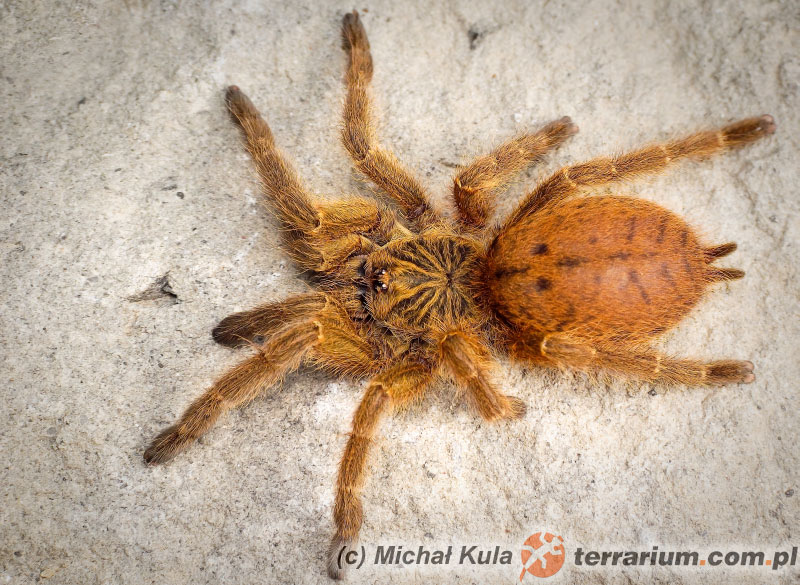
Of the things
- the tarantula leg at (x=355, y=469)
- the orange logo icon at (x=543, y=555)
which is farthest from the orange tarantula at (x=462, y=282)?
the orange logo icon at (x=543, y=555)

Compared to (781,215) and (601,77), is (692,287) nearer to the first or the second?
(781,215)

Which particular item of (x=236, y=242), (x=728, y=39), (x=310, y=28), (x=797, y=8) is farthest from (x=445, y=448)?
(x=797, y=8)

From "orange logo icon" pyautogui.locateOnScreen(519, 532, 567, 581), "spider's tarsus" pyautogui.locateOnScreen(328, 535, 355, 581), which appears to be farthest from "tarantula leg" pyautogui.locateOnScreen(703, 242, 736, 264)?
"spider's tarsus" pyautogui.locateOnScreen(328, 535, 355, 581)

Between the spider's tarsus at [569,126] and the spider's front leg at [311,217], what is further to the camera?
the spider's tarsus at [569,126]

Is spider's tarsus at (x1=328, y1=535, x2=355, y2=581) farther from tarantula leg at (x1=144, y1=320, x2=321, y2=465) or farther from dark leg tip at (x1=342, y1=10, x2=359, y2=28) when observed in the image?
dark leg tip at (x1=342, y1=10, x2=359, y2=28)

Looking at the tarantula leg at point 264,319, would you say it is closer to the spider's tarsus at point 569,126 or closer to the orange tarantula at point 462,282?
the orange tarantula at point 462,282

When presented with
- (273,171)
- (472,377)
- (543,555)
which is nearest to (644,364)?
(472,377)

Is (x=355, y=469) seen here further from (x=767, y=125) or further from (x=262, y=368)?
(x=767, y=125)
